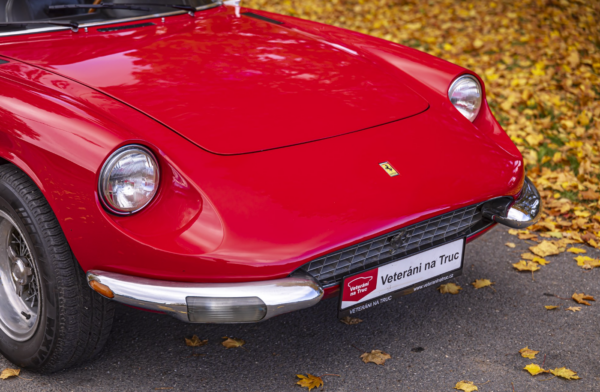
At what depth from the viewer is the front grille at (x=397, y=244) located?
2.21 meters

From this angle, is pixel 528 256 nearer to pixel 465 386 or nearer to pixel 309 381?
pixel 465 386

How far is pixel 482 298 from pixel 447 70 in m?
1.11

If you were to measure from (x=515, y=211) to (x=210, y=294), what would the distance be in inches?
52.2

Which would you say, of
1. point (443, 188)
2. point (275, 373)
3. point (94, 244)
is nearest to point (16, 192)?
point (94, 244)

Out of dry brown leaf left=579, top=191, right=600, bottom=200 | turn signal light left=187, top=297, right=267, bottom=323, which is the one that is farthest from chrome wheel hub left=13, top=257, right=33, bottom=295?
dry brown leaf left=579, top=191, right=600, bottom=200

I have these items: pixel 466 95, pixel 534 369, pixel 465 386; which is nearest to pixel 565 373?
pixel 534 369

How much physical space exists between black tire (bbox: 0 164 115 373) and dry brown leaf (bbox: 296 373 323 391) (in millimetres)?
770

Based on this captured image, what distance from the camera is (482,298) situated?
309 centimetres

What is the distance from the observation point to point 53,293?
2.27m

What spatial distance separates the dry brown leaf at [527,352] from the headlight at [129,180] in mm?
1641

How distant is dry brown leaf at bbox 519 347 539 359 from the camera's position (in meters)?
2.63

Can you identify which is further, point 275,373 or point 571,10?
point 571,10

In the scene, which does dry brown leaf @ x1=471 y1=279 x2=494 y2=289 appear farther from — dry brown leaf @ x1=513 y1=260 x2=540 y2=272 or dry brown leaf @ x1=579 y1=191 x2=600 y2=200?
dry brown leaf @ x1=579 y1=191 x2=600 y2=200

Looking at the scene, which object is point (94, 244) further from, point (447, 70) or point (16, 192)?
point (447, 70)
